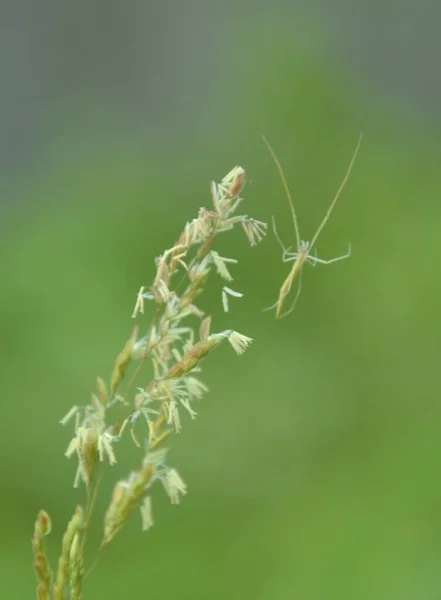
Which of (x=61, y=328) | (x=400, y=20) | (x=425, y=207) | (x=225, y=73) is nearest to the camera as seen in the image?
(x=61, y=328)

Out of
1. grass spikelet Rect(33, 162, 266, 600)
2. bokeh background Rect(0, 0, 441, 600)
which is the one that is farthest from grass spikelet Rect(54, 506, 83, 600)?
bokeh background Rect(0, 0, 441, 600)

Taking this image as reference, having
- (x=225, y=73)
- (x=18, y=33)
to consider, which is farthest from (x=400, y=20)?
(x=225, y=73)

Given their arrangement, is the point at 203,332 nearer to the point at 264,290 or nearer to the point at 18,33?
the point at 264,290

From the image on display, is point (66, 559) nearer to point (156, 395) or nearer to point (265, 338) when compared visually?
point (156, 395)

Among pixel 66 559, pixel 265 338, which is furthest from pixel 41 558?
pixel 265 338

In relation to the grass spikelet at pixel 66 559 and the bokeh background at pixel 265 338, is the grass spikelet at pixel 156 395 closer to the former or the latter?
the grass spikelet at pixel 66 559

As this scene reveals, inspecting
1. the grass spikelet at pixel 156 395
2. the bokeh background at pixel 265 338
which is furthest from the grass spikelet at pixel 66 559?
the bokeh background at pixel 265 338

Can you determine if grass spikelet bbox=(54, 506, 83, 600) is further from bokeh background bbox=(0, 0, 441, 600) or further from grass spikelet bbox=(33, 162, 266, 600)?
bokeh background bbox=(0, 0, 441, 600)

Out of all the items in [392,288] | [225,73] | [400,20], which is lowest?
[392,288]
